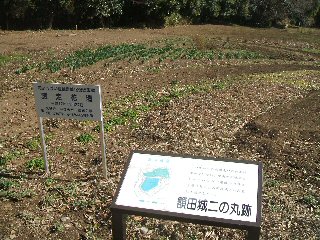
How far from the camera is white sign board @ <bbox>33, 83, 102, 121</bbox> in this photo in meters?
6.93

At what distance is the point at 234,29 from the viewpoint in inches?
1204

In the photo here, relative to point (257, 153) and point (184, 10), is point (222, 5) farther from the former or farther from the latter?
point (257, 153)

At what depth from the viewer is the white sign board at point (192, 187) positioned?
15.1 feet

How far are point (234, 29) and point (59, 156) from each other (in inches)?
976

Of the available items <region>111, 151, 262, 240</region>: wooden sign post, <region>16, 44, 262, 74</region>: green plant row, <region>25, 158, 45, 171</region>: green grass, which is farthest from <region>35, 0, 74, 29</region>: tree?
<region>111, 151, 262, 240</region>: wooden sign post

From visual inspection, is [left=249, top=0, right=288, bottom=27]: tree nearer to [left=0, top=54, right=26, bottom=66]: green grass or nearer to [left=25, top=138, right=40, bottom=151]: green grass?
[left=0, top=54, right=26, bottom=66]: green grass

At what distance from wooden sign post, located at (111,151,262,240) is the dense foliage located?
22405 millimetres

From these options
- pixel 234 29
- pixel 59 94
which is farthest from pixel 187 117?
pixel 234 29

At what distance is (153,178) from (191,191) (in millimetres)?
526

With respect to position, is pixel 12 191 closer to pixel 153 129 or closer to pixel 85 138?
pixel 85 138

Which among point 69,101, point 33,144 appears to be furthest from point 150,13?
point 69,101

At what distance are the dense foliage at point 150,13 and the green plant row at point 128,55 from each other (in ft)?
29.8

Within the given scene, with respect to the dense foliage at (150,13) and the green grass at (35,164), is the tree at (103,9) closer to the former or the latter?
the dense foliage at (150,13)

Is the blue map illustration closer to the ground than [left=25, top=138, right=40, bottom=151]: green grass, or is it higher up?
higher up
